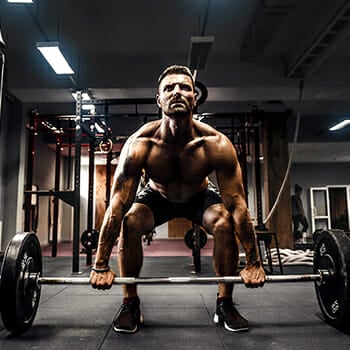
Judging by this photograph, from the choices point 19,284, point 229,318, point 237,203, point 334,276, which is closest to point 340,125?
point 334,276

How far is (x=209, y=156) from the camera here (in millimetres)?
1644

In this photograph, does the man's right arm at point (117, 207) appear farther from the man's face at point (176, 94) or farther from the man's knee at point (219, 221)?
the man's knee at point (219, 221)

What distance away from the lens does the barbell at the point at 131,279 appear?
1.42m

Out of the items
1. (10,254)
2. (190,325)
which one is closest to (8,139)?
(10,254)

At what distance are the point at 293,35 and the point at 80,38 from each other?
2412 mm

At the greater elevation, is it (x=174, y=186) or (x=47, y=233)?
(x=174, y=186)

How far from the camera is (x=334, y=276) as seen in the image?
1.58 m

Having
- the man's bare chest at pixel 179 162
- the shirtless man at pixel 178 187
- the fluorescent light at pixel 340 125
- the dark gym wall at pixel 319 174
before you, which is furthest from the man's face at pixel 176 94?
the dark gym wall at pixel 319 174

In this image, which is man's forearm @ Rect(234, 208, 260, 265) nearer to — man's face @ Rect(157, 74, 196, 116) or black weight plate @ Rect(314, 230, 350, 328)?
black weight plate @ Rect(314, 230, 350, 328)

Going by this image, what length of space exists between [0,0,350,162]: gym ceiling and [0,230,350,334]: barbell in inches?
85.3

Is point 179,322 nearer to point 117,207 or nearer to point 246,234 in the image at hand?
point 246,234

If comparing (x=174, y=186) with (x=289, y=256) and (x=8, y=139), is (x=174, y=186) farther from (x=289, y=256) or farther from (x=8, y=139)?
(x=8, y=139)

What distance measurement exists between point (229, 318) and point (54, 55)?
288 centimetres

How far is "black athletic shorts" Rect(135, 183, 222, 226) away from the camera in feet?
5.83
